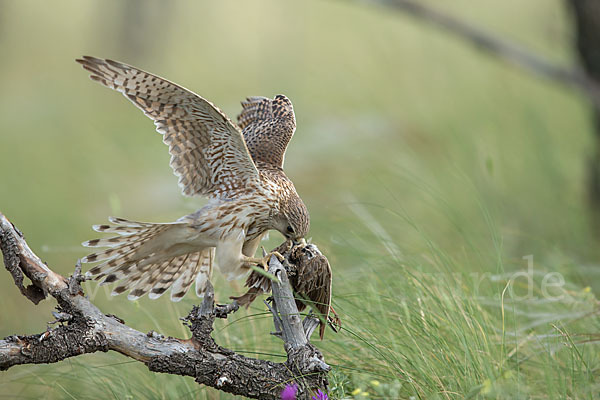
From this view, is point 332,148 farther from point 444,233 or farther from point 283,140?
point 283,140

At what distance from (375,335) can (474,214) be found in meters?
3.40

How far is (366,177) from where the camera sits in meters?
6.47

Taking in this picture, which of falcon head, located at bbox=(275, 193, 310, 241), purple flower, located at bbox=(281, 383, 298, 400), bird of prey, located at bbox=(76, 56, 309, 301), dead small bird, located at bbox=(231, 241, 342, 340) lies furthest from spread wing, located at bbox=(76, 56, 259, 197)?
purple flower, located at bbox=(281, 383, 298, 400)

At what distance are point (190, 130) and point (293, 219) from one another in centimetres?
60

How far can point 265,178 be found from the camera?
297cm

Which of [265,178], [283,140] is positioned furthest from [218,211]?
[283,140]

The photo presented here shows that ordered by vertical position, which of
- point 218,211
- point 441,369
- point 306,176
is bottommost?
point 306,176

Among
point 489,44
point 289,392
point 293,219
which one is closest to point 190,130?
point 293,219

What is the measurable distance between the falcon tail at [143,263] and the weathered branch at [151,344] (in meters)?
0.33

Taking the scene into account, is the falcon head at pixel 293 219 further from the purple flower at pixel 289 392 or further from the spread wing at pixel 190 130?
the purple flower at pixel 289 392

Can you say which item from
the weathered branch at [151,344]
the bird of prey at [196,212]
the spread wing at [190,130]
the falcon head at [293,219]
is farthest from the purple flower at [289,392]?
the spread wing at [190,130]

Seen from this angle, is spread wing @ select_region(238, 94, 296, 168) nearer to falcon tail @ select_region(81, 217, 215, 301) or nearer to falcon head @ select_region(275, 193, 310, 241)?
falcon head @ select_region(275, 193, 310, 241)

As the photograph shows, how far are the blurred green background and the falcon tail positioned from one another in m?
0.40

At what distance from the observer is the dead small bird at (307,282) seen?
256 cm
